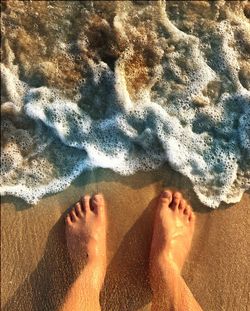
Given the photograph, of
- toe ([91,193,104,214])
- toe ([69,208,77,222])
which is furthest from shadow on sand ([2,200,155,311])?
toe ([91,193,104,214])

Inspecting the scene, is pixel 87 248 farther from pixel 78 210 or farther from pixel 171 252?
pixel 171 252

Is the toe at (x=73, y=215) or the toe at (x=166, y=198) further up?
the toe at (x=166, y=198)

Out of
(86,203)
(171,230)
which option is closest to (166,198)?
(171,230)

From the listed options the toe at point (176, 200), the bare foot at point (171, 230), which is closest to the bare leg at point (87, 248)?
the bare foot at point (171, 230)

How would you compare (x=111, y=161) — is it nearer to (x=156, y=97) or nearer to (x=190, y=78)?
(x=156, y=97)

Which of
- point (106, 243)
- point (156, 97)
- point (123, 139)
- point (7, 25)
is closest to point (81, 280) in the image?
point (106, 243)

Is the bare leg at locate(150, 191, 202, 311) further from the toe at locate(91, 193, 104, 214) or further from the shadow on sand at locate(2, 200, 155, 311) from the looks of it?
the toe at locate(91, 193, 104, 214)

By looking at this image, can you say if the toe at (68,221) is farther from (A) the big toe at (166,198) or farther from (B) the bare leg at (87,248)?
(A) the big toe at (166,198)
